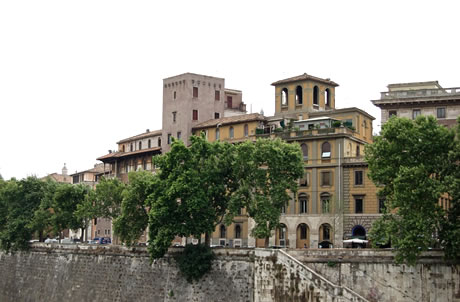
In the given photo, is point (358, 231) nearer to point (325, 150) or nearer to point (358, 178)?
point (358, 178)

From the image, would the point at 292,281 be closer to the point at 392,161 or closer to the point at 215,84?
the point at 392,161

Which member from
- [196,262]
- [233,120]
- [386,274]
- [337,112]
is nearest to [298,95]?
[337,112]

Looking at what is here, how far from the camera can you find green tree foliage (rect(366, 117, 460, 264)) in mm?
51094

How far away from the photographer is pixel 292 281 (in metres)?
56.5

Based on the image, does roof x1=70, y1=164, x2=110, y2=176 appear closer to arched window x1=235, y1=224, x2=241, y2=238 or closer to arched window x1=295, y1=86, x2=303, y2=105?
arched window x1=235, y1=224, x2=241, y2=238

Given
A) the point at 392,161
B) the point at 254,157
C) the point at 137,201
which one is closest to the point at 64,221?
the point at 137,201

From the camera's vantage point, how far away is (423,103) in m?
81.2

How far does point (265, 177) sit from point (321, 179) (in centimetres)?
1860

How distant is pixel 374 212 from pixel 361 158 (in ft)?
19.7

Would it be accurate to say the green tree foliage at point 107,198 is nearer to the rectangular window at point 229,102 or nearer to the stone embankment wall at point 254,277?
the stone embankment wall at point 254,277

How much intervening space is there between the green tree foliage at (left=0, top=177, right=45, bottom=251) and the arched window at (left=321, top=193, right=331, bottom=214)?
3427 centimetres

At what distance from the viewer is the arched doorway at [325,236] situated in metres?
82.6

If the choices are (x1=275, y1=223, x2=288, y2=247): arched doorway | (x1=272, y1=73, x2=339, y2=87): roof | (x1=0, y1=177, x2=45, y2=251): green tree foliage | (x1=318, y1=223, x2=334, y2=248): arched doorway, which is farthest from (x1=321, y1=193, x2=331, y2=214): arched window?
(x1=0, y1=177, x2=45, y2=251): green tree foliage

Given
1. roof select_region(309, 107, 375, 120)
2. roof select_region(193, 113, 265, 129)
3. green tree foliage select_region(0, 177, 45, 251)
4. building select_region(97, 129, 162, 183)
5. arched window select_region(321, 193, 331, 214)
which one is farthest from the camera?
building select_region(97, 129, 162, 183)
